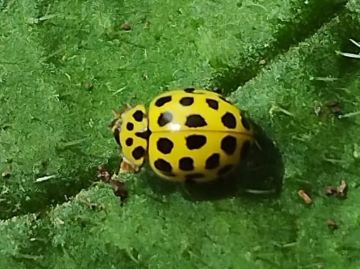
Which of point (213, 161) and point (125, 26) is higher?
point (125, 26)

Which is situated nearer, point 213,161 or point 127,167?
point 213,161

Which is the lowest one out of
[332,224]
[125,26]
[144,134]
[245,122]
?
[332,224]

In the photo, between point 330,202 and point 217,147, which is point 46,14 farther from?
point 330,202

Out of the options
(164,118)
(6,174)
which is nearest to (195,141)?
(164,118)

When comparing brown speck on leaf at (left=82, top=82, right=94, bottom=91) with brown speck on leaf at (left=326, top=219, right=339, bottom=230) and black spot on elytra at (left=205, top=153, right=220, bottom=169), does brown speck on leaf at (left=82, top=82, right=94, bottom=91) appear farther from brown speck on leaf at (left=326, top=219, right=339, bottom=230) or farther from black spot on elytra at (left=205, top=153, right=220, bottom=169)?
brown speck on leaf at (left=326, top=219, right=339, bottom=230)

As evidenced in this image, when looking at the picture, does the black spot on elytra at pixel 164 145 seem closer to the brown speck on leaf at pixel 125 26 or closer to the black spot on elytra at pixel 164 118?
the black spot on elytra at pixel 164 118

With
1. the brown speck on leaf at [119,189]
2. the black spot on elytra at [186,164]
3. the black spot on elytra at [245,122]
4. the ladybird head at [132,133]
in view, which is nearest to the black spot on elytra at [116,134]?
the ladybird head at [132,133]

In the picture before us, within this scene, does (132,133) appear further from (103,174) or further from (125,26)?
(125,26)
